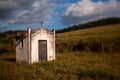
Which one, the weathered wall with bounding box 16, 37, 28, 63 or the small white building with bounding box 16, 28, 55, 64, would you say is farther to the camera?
the weathered wall with bounding box 16, 37, 28, 63

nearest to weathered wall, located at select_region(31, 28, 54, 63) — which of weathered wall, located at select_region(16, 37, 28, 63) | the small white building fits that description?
the small white building

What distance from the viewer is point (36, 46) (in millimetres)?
16219

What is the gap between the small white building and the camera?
16.0 metres

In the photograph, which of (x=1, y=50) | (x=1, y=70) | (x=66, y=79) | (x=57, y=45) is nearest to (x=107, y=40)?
(x=1, y=70)

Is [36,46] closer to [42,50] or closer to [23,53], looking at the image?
[42,50]

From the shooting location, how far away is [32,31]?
1636 cm

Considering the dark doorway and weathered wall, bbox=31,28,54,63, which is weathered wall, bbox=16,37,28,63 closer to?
weathered wall, bbox=31,28,54,63

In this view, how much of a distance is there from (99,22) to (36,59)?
44.9 feet

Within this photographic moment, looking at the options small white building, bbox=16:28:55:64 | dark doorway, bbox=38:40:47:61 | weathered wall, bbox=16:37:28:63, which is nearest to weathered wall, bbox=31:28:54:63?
small white building, bbox=16:28:55:64

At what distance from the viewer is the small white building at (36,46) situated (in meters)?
16.0

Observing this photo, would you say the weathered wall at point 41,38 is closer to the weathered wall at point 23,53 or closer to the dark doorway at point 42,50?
the dark doorway at point 42,50

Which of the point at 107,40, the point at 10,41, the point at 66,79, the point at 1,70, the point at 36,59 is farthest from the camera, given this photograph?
the point at 10,41

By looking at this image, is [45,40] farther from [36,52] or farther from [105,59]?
[105,59]

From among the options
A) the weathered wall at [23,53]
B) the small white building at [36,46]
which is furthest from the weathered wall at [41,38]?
the weathered wall at [23,53]
